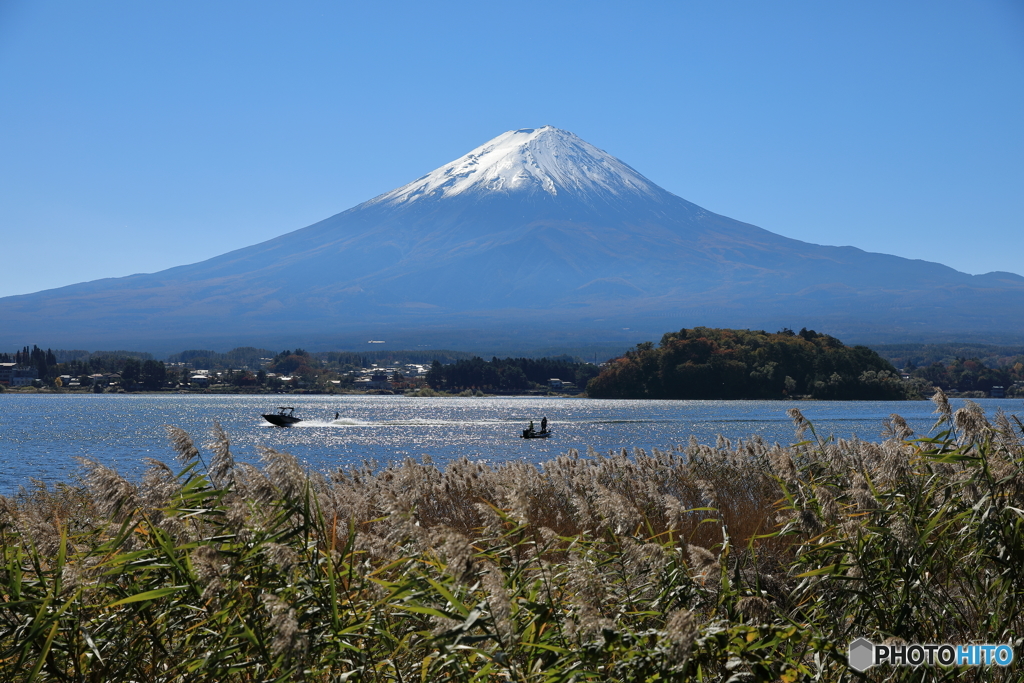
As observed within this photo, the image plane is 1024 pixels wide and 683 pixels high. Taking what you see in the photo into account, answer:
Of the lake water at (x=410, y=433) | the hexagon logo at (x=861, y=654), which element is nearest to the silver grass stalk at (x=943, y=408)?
the hexagon logo at (x=861, y=654)

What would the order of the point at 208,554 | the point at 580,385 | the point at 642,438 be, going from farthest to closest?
the point at 580,385
the point at 642,438
the point at 208,554

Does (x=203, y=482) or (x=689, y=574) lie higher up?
(x=203, y=482)

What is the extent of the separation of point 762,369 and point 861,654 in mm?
105171

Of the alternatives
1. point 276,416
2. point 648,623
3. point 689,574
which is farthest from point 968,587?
point 276,416

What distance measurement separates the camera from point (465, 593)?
5258mm

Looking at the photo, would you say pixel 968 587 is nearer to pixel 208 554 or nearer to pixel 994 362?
pixel 208 554

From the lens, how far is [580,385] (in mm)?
149000

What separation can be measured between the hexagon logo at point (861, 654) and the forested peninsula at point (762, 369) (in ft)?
344

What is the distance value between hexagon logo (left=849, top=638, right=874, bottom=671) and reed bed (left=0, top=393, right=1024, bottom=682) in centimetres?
8

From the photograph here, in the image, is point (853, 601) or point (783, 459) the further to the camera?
point (783, 459)

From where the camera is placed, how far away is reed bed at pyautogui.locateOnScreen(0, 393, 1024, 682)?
16.2 ft

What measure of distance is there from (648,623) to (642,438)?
49.2 metres

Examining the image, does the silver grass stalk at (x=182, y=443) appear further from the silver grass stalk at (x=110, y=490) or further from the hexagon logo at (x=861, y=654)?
the hexagon logo at (x=861, y=654)

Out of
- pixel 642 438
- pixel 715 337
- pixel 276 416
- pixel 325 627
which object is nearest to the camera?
pixel 325 627
